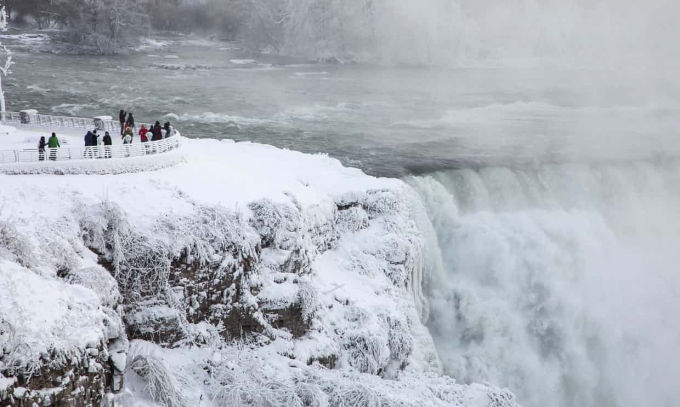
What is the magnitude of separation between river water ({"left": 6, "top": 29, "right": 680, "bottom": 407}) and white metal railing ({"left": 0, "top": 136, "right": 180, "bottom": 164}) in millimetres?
12998

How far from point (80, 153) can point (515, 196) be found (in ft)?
71.9

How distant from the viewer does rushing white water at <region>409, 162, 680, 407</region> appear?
29.6 meters

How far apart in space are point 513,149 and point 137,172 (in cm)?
2625

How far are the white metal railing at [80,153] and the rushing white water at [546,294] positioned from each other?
507 inches

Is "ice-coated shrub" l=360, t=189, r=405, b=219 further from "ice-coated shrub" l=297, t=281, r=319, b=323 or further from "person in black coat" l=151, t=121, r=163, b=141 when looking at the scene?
"person in black coat" l=151, t=121, r=163, b=141

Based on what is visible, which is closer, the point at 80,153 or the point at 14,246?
the point at 14,246

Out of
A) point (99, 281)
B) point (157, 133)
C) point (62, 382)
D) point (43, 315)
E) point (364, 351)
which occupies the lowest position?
point (364, 351)

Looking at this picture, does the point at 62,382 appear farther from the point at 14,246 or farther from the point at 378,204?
the point at 378,204

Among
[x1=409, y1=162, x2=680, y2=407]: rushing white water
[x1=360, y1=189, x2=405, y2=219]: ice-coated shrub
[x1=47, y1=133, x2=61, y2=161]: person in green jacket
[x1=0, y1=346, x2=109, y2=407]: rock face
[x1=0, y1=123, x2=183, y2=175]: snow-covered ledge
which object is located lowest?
[x1=409, y1=162, x2=680, y2=407]: rushing white water

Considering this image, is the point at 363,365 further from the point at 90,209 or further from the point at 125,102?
the point at 125,102

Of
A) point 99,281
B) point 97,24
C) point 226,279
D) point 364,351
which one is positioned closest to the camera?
point 99,281

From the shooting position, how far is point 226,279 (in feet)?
70.8

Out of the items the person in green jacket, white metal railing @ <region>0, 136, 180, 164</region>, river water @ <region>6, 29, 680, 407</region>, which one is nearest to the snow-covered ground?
white metal railing @ <region>0, 136, 180, 164</region>

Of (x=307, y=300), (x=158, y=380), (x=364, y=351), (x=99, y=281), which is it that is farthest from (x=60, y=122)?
(x=364, y=351)
